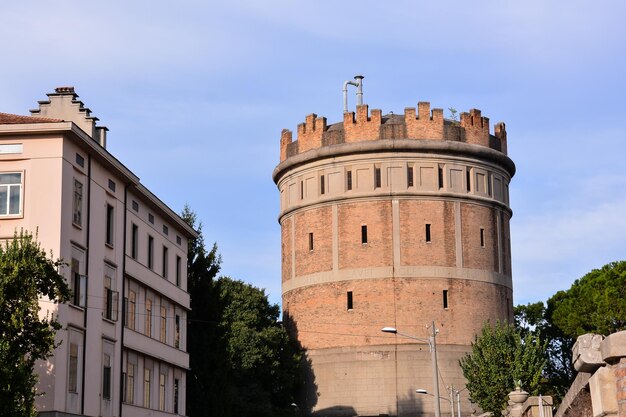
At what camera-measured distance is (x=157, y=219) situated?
43.1 meters

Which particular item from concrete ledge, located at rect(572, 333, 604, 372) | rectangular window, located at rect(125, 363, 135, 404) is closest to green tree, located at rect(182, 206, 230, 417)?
rectangular window, located at rect(125, 363, 135, 404)

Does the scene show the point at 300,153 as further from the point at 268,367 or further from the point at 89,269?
the point at 89,269

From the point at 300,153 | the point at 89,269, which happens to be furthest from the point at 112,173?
the point at 300,153

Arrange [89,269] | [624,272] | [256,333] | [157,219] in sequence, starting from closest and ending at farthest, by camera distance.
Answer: [89,269]
[157,219]
[256,333]
[624,272]

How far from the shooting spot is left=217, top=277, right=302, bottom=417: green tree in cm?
6131

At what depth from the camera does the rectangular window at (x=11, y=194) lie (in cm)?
3238

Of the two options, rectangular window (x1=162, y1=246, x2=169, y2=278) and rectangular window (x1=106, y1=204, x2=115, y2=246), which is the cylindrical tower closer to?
rectangular window (x1=162, y1=246, x2=169, y2=278)

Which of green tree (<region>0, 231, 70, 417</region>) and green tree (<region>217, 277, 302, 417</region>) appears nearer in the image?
green tree (<region>0, 231, 70, 417</region>)

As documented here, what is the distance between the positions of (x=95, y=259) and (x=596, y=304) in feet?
138

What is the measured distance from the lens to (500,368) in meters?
53.3

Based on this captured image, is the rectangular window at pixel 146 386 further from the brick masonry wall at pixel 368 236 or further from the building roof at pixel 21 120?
the brick masonry wall at pixel 368 236

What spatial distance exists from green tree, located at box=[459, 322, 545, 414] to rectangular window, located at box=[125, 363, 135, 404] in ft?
62.3

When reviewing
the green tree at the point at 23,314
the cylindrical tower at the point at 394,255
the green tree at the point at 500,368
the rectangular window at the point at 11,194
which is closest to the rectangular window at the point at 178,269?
the rectangular window at the point at 11,194

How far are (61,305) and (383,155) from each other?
3597 cm
